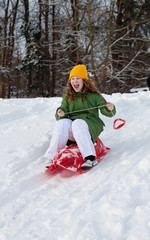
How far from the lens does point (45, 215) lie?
181 cm

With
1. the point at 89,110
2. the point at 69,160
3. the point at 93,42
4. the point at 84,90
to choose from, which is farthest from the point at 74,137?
the point at 93,42

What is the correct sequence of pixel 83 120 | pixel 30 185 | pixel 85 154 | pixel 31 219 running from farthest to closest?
1. pixel 83 120
2. pixel 85 154
3. pixel 30 185
4. pixel 31 219

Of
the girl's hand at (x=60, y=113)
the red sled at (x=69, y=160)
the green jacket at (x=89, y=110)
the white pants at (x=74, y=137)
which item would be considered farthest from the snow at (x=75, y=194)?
the girl's hand at (x=60, y=113)

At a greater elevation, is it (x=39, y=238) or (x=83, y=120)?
(x=83, y=120)

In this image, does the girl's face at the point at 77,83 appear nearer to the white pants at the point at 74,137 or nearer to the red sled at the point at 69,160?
the white pants at the point at 74,137

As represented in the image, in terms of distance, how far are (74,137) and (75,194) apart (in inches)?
29.7

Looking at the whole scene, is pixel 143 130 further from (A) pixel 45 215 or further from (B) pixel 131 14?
(B) pixel 131 14

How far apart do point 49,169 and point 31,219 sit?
897mm

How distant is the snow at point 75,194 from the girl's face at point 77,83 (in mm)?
882

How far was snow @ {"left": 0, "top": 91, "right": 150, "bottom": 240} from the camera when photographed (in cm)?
154

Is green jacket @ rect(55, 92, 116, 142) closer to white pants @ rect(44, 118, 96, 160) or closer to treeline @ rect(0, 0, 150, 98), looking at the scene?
white pants @ rect(44, 118, 96, 160)

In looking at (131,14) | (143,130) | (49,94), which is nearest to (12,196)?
(143,130)

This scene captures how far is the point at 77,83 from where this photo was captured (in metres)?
3.05

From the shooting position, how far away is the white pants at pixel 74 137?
2.63 m
